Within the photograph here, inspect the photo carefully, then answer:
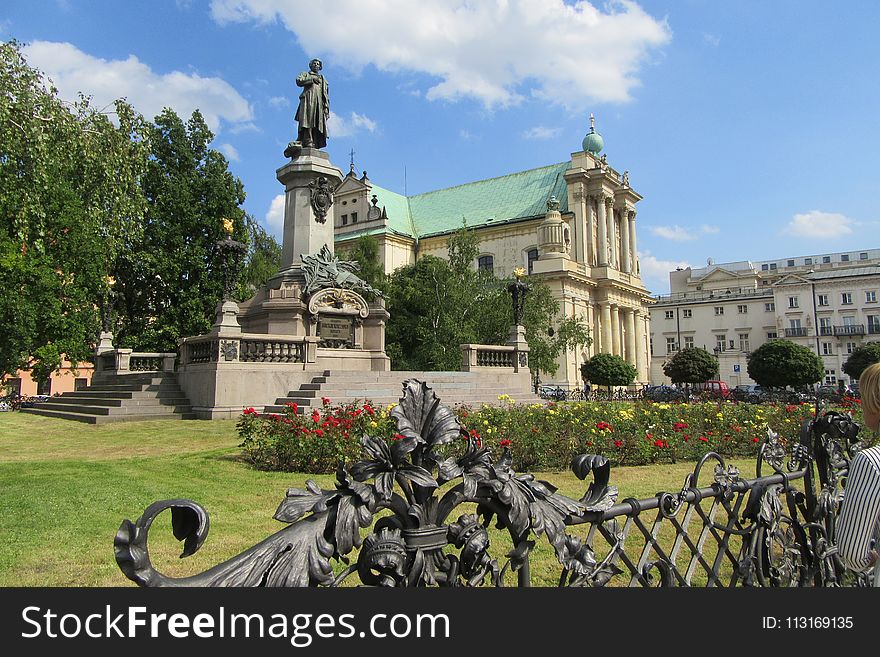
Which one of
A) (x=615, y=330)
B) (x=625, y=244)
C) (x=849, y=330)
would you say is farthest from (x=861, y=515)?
(x=849, y=330)

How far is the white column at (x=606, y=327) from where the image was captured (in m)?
61.0

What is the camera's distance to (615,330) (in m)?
62.5

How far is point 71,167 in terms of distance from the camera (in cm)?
1772

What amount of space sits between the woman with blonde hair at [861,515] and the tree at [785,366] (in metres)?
44.1

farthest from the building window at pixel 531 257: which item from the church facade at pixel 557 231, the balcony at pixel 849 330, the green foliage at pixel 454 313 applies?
the balcony at pixel 849 330

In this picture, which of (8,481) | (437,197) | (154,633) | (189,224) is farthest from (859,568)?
(437,197)

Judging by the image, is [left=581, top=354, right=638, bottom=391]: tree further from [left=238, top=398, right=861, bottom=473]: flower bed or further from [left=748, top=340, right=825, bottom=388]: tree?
[left=238, top=398, right=861, bottom=473]: flower bed

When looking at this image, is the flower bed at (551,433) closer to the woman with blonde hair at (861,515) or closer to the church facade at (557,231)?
the woman with blonde hair at (861,515)

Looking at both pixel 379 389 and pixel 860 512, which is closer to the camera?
pixel 860 512

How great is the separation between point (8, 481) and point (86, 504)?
2.24 metres

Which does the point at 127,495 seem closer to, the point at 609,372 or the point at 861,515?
the point at 861,515

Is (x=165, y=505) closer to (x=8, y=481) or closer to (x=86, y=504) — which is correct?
(x=86, y=504)

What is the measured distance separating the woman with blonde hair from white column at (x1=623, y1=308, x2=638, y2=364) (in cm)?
6479

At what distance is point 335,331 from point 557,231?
4074 cm
